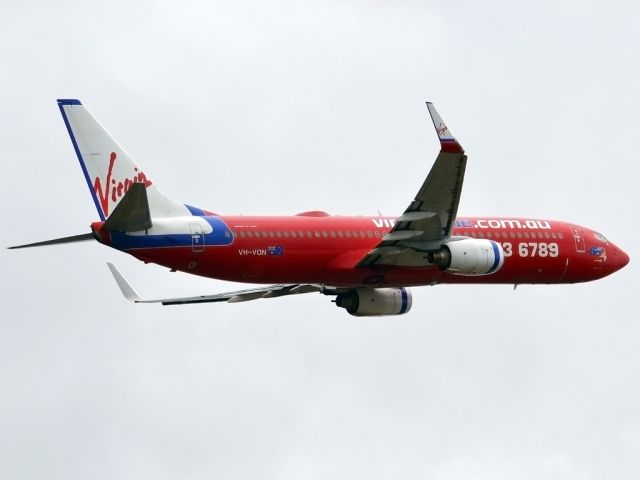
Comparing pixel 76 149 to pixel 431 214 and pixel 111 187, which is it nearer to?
pixel 111 187

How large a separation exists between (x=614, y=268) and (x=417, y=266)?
11285mm

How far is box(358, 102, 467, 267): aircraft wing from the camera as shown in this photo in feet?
171

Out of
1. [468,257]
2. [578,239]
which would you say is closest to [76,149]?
[468,257]

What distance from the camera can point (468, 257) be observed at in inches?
2234

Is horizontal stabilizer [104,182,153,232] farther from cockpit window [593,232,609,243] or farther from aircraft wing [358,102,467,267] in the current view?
cockpit window [593,232,609,243]

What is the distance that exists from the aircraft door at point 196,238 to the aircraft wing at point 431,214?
6779 millimetres

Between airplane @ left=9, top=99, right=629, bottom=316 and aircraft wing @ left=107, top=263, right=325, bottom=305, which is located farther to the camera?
aircraft wing @ left=107, top=263, right=325, bottom=305

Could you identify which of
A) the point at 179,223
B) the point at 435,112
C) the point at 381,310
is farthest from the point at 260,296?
the point at 435,112

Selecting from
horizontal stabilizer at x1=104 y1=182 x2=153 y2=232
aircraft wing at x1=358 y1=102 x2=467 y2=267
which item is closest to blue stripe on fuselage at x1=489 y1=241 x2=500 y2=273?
aircraft wing at x1=358 y1=102 x2=467 y2=267

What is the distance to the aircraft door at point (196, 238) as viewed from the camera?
178 feet

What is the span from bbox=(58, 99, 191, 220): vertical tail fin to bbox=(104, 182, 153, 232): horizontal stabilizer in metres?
2.20

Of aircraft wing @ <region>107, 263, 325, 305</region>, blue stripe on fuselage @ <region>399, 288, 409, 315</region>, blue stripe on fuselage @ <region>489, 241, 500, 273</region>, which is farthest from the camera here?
blue stripe on fuselage @ <region>399, 288, 409, 315</region>

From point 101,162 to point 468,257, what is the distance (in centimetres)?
1413

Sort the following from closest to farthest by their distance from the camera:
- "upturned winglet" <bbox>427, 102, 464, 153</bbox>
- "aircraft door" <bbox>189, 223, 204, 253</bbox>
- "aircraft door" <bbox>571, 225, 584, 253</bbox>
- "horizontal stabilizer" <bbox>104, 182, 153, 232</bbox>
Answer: "horizontal stabilizer" <bbox>104, 182, 153, 232</bbox>
"upturned winglet" <bbox>427, 102, 464, 153</bbox>
"aircraft door" <bbox>189, 223, 204, 253</bbox>
"aircraft door" <bbox>571, 225, 584, 253</bbox>
